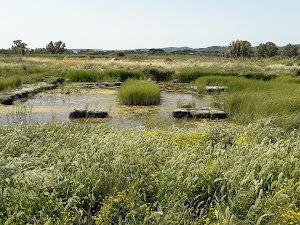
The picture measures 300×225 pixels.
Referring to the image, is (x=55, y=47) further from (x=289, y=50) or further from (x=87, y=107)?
(x=87, y=107)

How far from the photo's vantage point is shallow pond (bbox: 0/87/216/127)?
8.59 meters

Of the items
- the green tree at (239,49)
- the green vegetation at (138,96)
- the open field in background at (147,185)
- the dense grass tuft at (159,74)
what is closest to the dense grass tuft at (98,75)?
the dense grass tuft at (159,74)

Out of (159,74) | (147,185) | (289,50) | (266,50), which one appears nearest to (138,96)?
(147,185)

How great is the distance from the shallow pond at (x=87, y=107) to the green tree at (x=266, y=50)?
165 ft

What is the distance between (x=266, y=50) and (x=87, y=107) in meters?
58.6

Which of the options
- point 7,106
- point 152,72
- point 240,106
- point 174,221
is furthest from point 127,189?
point 152,72

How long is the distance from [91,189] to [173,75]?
57.8 feet

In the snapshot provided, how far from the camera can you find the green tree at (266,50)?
199 ft

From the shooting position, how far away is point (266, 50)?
62.3 m

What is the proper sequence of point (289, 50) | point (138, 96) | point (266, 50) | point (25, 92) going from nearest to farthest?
1. point (138, 96)
2. point (25, 92)
3. point (266, 50)
4. point (289, 50)

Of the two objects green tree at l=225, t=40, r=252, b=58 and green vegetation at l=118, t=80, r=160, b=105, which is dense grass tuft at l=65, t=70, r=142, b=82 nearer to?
green vegetation at l=118, t=80, r=160, b=105

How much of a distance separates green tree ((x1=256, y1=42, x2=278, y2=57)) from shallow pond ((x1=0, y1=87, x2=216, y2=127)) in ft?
165

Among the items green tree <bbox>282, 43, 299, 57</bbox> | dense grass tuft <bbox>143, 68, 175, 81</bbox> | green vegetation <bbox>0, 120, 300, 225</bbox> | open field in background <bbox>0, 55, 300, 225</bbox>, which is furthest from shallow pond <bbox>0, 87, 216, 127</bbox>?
green tree <bbox>282, 43, 299, 57</bbox>

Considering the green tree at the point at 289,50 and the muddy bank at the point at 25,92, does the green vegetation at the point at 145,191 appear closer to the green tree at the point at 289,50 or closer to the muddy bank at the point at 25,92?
the muddy bank at the point at 25,92
